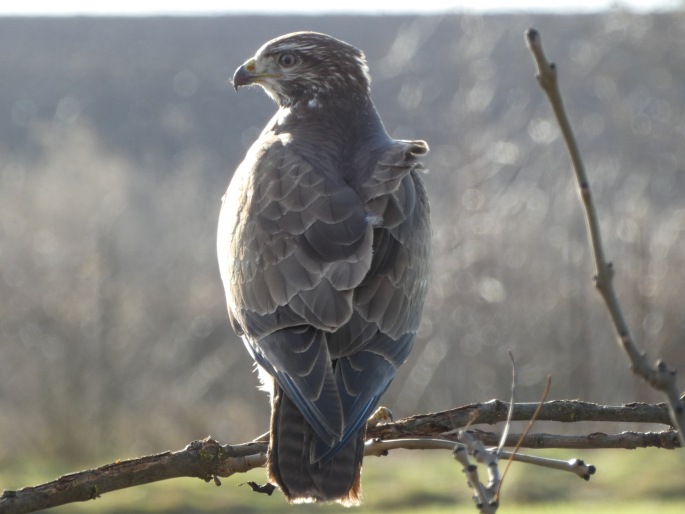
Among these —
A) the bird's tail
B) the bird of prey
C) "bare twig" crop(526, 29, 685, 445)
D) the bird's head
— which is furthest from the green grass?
"bare twig" crop(526, 29, 685, 445)

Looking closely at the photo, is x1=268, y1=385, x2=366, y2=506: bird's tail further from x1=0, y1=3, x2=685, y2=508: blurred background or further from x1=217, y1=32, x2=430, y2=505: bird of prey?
x1=0, y1=3, x2=685, y2=508: blurred background

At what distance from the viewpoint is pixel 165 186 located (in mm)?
30062

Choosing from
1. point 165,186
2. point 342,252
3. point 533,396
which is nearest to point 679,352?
point 533,396

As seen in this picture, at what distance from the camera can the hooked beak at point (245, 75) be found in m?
5.36

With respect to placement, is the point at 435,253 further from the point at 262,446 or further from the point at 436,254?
the point at 262,446

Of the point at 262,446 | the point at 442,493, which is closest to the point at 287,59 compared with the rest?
the point at 262,446

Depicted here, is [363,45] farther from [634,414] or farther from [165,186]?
[634,414]

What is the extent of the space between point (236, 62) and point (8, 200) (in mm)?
15711

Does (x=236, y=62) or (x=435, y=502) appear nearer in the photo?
(x=435, y=502)

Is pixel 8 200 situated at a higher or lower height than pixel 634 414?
→ higher

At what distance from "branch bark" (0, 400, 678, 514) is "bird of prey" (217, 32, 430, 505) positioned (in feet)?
0.47

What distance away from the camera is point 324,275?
4105 mm

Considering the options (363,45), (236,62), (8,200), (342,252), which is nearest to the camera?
(342,252)

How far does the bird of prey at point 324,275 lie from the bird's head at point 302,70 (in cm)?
9
